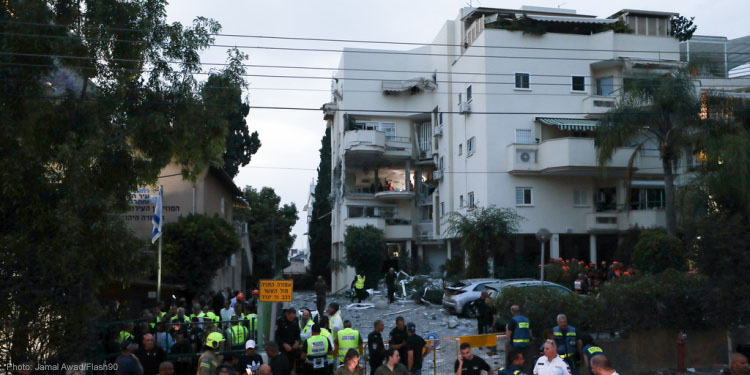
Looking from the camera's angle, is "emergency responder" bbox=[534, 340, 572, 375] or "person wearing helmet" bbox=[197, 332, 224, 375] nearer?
"emergency responder" bbox=[534, 340, 572, 375]

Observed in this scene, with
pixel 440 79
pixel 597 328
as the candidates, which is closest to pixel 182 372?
pixel 597 328

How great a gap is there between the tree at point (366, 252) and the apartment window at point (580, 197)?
12.2 metres

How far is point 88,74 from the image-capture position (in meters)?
15.4

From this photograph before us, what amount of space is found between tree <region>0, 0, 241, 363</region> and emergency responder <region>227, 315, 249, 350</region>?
7.69 feet

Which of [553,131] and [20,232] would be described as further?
[553,131]

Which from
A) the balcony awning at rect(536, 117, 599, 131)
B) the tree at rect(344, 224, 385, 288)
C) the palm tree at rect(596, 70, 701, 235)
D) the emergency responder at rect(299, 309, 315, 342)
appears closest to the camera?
the emergency responder at rect(299, 309, 315, 342)

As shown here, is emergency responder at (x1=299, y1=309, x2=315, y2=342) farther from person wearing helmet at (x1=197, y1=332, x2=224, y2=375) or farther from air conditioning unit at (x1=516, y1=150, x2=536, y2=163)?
air conditioning unit at (x1=516, y1=150, x2=536, y2=163)

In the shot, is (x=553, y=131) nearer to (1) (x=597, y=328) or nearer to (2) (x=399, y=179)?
(2) (x=399, y=179)

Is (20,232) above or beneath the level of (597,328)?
above

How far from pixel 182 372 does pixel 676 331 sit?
39.8 feet

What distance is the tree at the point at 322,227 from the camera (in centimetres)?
6138

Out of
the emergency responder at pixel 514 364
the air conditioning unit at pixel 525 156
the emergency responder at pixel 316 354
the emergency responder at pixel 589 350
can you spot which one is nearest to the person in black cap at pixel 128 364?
the emergency responder at pixel 316 354

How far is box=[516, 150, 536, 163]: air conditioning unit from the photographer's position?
38.2 meters

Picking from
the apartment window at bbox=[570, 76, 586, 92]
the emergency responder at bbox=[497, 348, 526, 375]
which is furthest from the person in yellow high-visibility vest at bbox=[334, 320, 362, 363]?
the apartment window at bbox=[570, 76, 586, 92]
